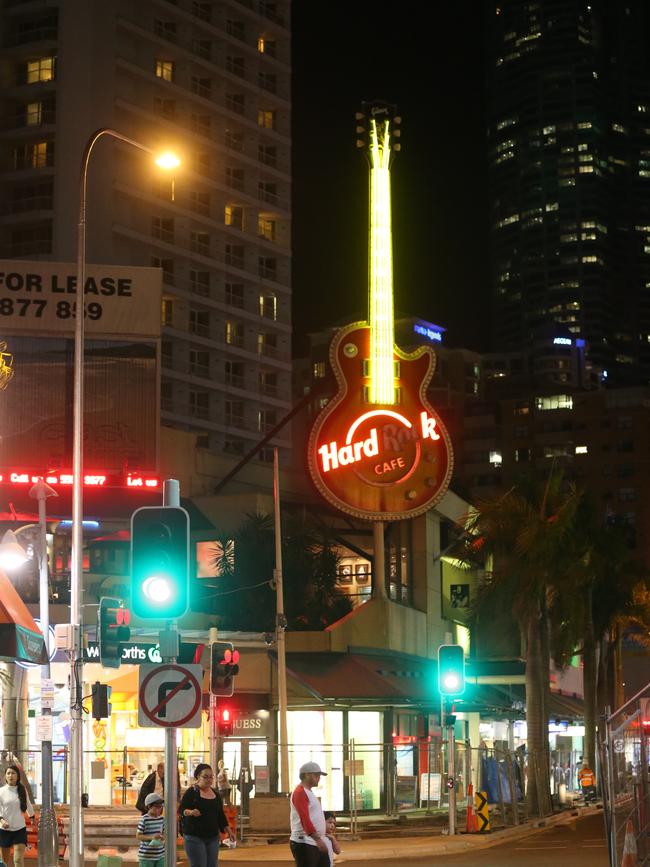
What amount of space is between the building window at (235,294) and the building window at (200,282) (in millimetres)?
2060

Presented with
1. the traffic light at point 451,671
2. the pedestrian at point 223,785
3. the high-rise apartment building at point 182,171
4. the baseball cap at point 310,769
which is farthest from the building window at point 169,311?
the baseball cap at point 310,769

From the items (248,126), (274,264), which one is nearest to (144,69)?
(248,126)

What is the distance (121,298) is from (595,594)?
77.0 feet

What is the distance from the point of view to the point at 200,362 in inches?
4028

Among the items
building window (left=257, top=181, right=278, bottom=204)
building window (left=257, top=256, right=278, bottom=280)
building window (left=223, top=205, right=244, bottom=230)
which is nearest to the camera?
building window (left=223, top=205, right=244, bottom=230)

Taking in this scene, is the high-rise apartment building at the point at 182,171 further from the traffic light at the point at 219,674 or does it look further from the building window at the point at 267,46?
the traffic light at the point at 219,674

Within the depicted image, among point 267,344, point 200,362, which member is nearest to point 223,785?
point 200,362

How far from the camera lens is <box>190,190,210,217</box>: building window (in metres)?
102

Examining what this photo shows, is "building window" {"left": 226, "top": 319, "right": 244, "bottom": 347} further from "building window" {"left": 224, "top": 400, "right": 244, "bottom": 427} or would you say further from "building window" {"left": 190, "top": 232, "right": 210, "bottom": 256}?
"building window" {"left": 190, "top": 232, "right": 210, "bottom": 256}

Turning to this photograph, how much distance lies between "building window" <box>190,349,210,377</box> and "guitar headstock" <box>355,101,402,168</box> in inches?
2043

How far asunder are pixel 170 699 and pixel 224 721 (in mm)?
21334

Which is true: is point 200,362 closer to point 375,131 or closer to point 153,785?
point 375,131

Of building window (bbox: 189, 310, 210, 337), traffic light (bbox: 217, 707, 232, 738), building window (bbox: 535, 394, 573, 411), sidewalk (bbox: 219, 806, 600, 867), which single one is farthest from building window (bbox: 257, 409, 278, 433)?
sidewalk (bbox: 219, 806, 600, 867)

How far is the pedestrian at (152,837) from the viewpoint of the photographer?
1750 cm
